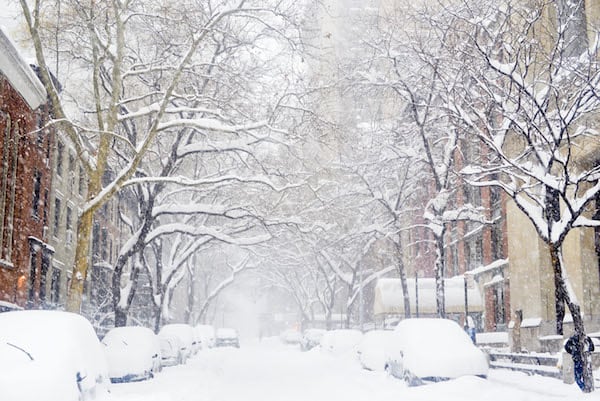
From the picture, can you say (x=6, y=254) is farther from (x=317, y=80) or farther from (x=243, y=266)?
(x=243, y=266)

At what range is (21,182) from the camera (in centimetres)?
2786

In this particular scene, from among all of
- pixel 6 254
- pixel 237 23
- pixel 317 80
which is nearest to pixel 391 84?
pixel 317 80

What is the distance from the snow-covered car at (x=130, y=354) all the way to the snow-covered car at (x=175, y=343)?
247 inches

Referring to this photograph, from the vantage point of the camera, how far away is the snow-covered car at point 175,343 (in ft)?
89.9

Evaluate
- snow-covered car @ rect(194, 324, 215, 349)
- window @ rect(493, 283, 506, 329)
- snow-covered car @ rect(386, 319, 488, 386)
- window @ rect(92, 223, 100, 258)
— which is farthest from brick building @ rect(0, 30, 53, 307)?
window @ rect(493, 283, 506, 329)

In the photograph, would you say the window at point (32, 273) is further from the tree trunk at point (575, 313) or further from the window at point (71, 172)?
the tree trunk at point (575, 313)

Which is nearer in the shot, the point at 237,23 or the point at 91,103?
the point at 237,23

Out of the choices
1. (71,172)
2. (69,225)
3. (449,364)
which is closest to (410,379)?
(449,364)

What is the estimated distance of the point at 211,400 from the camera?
1555 cm

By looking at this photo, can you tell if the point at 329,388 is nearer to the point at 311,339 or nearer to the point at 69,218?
→ the point at 69,218

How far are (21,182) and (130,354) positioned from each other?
11.3 metres

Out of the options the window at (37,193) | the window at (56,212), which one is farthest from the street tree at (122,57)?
the window at (56,212)

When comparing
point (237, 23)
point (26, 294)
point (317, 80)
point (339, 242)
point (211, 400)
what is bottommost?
point (211, 400)

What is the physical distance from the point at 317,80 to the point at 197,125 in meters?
4.73
